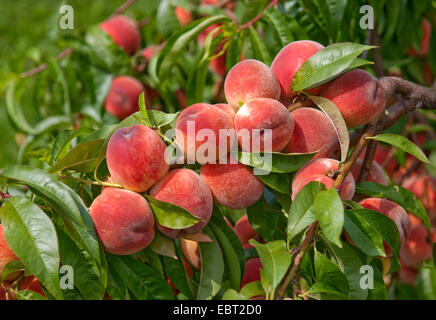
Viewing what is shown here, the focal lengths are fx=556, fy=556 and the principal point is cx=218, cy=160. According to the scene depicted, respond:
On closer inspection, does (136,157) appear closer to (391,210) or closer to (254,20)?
(391,210)

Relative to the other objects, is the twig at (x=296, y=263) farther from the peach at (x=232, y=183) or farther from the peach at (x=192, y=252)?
the peach at (x=192, y=252)

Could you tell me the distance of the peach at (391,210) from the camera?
80 centimetres

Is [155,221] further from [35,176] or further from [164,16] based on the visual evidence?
[164,16]

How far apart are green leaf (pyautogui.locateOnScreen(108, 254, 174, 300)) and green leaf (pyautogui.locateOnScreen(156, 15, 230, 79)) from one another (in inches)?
22.1

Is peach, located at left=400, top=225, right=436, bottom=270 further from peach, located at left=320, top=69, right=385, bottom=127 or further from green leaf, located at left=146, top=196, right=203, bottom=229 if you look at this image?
green leaf, located at left=146, top=196, right=203, bottom=229

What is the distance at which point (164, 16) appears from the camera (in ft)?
4.68

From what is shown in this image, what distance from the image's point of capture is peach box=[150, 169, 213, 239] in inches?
29.0

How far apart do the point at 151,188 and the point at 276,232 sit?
9.3 inches

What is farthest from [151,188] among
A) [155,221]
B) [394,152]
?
[394,152]

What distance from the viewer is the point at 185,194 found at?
2.41 ft

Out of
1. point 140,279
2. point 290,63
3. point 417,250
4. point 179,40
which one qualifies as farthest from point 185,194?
point 417,250

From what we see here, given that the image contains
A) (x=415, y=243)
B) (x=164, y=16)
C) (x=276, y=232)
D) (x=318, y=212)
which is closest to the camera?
(x=318, y=212)

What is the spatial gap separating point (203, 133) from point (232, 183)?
0.08 m

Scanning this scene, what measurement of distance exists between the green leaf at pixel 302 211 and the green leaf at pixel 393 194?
0.14m
